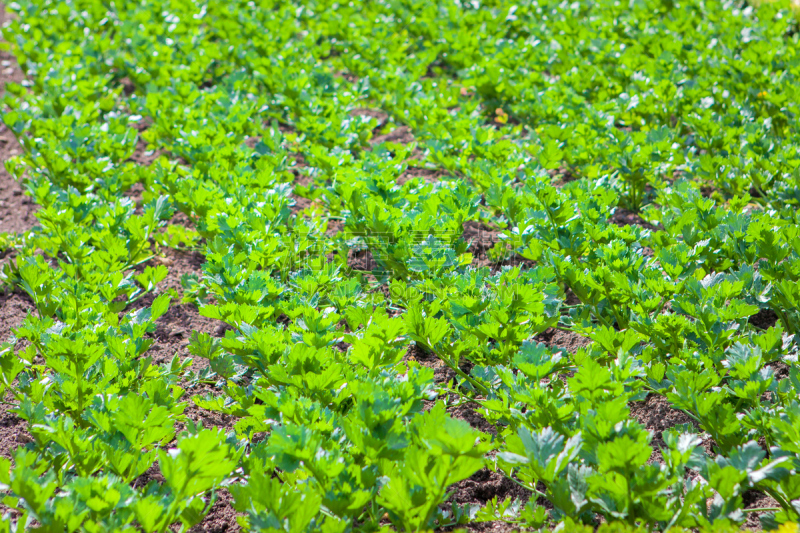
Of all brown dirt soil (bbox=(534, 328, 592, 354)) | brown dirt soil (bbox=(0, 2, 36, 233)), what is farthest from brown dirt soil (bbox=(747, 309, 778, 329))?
brown dirt soil (bbox=(0, 2, 36, 233))

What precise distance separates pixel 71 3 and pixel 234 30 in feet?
6.81

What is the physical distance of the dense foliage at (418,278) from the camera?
1890mm

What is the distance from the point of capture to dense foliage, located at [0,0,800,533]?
189 centimetres

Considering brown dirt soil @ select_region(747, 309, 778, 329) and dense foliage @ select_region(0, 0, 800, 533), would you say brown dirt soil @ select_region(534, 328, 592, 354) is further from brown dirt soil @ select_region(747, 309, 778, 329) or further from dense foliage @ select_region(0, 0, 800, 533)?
brown dirt soil @ select_region(747, 309, 778, 329)

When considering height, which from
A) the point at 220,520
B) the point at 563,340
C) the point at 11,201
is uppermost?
the point at 563,340

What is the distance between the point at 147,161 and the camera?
4.66 m

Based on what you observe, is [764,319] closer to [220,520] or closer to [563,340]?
[563,340]

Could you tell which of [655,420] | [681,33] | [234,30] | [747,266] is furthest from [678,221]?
[234,30]

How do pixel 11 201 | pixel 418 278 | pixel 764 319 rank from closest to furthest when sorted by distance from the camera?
pixel 764 319
pixel 418 278
pixel 11 201

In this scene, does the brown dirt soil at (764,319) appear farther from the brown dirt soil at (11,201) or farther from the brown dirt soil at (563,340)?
the brown dirt soil at (11,201)

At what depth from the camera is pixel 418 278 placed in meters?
3.21

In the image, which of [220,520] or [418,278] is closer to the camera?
[220,520]

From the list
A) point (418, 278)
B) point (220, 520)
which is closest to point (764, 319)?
point (418, 278)

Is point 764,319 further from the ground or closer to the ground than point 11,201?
further from the ground
